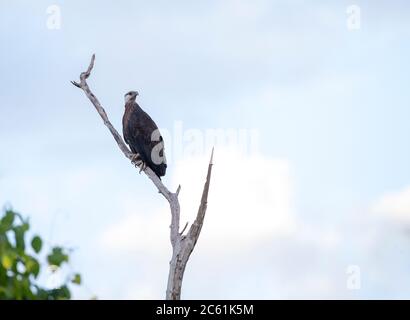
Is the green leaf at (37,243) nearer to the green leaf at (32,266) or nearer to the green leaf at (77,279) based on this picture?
the green leaf at (32,266)

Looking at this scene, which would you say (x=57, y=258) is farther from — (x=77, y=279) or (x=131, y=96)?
(x=131, y=96)

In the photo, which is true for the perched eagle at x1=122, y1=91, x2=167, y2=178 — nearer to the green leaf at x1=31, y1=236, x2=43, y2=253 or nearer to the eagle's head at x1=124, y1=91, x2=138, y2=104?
the eagle's head at x1=124, y1=91, x2=138, y2=104

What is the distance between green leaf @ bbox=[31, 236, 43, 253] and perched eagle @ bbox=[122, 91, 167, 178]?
380 inches

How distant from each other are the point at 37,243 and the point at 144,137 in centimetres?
1025

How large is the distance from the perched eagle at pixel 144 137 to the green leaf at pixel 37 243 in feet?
31.7

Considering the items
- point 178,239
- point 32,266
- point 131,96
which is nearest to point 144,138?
point 131,96

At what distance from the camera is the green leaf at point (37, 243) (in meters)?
3.53

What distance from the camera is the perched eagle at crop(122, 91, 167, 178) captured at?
43.7ft

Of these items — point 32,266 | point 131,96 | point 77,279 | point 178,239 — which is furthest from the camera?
point 131,96

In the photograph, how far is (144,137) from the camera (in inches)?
542
